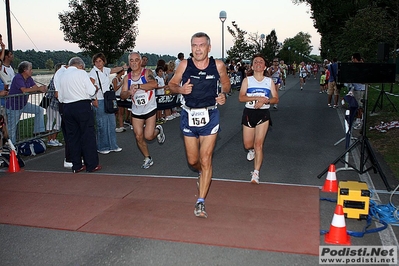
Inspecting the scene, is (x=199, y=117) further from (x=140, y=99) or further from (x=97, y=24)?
(x=97, y=24)

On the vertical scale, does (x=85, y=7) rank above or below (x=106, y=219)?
above

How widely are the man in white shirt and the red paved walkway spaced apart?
0.57 m

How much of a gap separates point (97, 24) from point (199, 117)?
2506 centimetres

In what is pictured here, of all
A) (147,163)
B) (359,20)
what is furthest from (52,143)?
(359,20)

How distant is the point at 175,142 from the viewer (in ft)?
36.3

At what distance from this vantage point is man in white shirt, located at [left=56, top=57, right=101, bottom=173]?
7.82 m

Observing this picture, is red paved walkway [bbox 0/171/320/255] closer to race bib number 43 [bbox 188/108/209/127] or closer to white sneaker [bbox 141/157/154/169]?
white sneaker [bbox 141/157/154/169]

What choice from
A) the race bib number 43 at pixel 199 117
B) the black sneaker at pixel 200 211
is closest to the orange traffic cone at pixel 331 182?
the black sneaker at pixel 200 211

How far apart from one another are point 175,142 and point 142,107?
3.13 meters

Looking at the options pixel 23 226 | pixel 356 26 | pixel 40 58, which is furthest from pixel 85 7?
pixel 23 226

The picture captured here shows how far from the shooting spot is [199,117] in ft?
18.3

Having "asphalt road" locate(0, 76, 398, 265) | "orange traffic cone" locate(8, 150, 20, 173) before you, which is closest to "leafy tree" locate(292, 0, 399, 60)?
"asphalt road" locate(0, 76, 398, 265)

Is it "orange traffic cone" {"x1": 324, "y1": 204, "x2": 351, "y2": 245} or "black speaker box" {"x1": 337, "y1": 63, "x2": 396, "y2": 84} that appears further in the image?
"black speaker box" {"x1": 337, "y1": 63, "x2": 396, "y2": 84}

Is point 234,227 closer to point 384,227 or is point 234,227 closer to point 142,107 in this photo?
point 384,227
